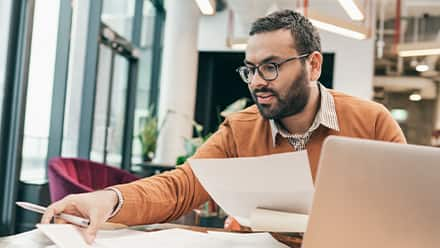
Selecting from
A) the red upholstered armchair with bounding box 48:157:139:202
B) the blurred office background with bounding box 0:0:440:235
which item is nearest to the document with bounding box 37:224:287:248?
the blurred office background with bounding box 0:0:440:235

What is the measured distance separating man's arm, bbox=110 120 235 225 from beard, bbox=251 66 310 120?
0.79ft

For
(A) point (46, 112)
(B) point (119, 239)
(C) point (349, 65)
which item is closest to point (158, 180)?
(B) point (119, 239)

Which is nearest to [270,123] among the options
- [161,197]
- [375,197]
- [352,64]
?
[161,197]

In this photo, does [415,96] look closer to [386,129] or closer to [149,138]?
[149,138]

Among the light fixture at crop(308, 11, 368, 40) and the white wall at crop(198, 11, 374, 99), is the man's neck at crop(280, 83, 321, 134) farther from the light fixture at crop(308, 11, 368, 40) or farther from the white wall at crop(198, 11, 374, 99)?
the white wall at crop(198, 11, 374, 99)

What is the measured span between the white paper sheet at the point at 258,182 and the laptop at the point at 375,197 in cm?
15

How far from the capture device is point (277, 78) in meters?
1.28

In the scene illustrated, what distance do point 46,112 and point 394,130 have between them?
3.23 m

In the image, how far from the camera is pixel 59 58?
4.16m

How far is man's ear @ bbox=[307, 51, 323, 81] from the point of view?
1396mm

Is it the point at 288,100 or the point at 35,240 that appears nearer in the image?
the point at 35,240

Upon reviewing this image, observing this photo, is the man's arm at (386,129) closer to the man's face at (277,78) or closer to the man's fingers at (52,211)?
the man's face at (277,78)

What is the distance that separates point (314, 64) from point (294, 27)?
131 millimetres

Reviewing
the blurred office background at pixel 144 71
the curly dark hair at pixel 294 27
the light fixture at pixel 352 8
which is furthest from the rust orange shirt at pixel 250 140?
the light fixture at pixel 352 8
